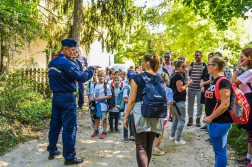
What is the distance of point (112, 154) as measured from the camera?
4953 mm

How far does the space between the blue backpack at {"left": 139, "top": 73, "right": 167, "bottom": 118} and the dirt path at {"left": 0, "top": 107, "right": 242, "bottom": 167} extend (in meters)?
1.72

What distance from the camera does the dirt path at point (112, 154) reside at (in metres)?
4.43

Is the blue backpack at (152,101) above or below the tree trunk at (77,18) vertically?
below

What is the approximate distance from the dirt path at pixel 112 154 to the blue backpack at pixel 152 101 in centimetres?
172

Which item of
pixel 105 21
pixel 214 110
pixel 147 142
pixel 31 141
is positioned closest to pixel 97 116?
pixel 31 141

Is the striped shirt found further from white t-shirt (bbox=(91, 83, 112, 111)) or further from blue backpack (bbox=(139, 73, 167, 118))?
blue backpack (bbox=(139, 73, 167, 118))

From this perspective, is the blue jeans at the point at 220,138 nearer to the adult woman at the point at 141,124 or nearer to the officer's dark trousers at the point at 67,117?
the adult woman at the point at 141,124

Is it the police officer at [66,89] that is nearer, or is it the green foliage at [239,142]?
the police officer at [66,89]

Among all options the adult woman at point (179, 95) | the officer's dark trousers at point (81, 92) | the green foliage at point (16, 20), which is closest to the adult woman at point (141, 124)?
the adult woman at point (179, 95)

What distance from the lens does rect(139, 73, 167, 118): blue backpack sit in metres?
3.17

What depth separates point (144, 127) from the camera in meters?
3.27

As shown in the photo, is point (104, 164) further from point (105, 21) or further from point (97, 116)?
point (105, 21)

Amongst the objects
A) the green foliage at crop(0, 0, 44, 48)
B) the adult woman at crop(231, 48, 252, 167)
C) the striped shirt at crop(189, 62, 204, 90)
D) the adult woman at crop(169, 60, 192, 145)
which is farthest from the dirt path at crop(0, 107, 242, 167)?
the green foliage at crop(0, 0, 44, 48)

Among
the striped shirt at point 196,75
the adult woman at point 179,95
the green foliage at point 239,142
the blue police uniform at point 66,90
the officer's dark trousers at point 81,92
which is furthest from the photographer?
the officer's dark trousers at point 81,92
